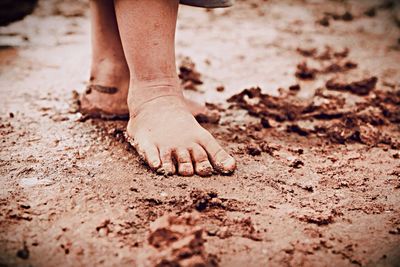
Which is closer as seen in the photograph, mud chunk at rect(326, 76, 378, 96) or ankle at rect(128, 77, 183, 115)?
ankle at rect(128, 77, 183, 115)

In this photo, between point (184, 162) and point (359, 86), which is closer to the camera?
point (184, 162)

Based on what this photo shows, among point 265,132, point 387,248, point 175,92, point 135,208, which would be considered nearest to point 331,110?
point 265,132

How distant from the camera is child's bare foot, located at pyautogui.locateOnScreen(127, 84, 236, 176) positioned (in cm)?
118

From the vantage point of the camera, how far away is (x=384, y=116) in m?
1.71

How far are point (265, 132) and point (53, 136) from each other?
0.80 meters

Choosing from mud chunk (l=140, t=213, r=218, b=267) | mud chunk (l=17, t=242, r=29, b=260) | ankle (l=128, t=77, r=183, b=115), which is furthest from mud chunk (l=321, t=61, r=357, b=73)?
mud chunk (l=17, t=242, r=29, b=260)

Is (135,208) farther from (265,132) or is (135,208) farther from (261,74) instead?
(261,74)


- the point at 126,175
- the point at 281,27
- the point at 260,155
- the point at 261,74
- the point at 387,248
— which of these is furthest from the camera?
the point at 281,27

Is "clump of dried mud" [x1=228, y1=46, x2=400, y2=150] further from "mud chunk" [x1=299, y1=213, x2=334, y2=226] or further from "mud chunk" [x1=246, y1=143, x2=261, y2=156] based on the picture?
"mud chunk" [x1=299, y1=213, x2=334, y2=226]

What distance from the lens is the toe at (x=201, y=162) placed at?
3.84 ft

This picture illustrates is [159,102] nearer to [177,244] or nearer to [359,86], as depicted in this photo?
[177,244]

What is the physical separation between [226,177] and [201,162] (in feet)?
0.29

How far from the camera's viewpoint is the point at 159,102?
1339 millimetres

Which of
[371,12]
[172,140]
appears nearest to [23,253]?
[172,140]
